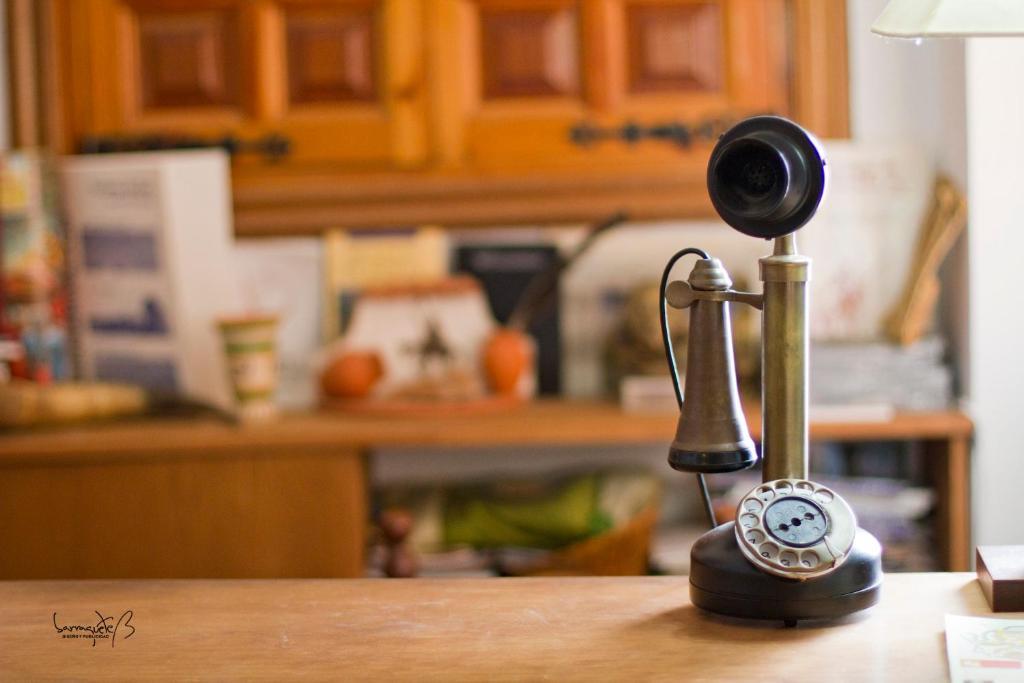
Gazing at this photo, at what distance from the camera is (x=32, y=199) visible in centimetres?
260

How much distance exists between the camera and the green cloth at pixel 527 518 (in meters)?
2.40

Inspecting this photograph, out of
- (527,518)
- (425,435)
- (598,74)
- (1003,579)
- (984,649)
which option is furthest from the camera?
(598,74)

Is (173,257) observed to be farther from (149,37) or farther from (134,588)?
(134,588)

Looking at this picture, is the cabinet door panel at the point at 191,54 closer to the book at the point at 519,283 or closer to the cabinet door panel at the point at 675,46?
the book at the point at 519,283

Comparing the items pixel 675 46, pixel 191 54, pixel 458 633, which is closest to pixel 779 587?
pixel 458 633

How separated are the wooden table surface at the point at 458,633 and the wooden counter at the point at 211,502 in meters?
0.98

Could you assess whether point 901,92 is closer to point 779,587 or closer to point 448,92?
point 448,92

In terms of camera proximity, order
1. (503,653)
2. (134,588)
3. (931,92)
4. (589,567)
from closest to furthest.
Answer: (503,653) → (134,588) → (589,567) → (931,92)

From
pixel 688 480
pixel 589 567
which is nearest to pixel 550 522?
pixel 589 567

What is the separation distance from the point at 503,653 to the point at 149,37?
6.59 feet

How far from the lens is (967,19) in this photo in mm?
1131

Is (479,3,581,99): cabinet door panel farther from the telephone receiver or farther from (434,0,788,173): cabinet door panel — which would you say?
the telephone receiver

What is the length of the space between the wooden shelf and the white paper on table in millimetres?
1123

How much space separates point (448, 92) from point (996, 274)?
118cm
